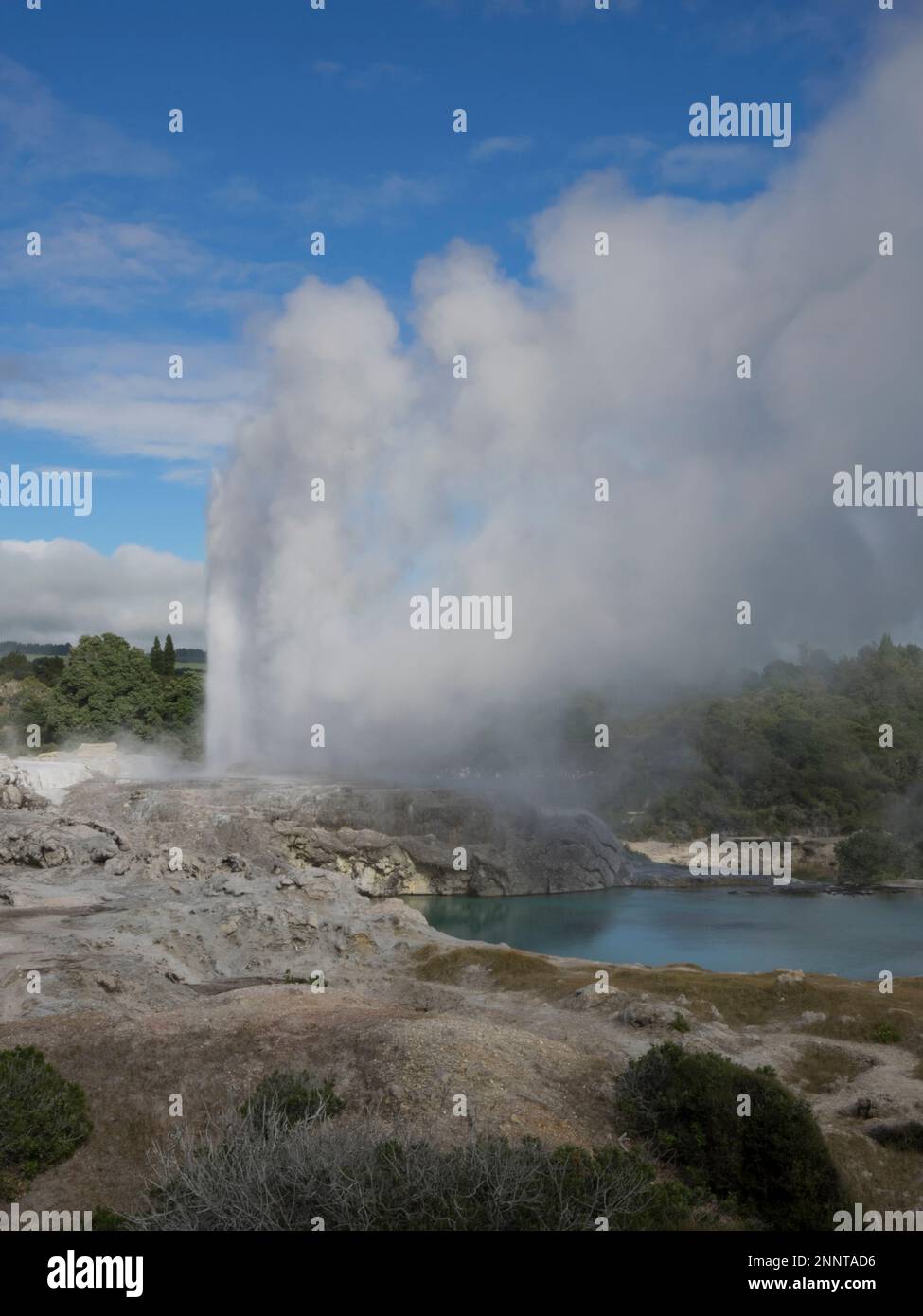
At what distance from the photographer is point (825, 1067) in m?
26.1

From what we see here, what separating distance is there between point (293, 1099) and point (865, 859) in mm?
79141

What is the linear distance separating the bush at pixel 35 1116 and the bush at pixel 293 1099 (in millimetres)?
2740

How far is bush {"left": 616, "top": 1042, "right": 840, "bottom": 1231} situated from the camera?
51.8ft

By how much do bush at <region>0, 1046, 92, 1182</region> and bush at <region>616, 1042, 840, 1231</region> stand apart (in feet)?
32.3

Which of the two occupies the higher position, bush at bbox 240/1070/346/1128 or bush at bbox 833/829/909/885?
bush at bbox 240/1070/346/1128

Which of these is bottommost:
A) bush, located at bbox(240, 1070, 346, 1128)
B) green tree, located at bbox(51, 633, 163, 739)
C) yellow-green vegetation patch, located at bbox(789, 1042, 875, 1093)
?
yellow-green vegetation patch, located at bbox(789, 1042, 875, 1093)

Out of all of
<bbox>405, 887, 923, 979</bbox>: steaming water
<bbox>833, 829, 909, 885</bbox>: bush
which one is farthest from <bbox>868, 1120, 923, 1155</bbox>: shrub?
<bbox>833, 829, 909, 885</bbox>: bush

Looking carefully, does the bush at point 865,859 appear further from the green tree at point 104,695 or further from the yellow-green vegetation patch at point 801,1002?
the green tree at point 104,695

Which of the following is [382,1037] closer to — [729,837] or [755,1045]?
[755,1045]

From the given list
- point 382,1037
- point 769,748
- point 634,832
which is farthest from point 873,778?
point 382,1037

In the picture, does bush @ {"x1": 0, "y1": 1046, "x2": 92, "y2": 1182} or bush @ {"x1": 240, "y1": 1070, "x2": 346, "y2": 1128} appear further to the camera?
bush @ {"x1": 240, "y1": 1070, "x2": 346, "y2": 1128}

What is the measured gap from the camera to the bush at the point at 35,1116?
48.2 ft

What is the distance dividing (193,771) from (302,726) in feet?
40.1

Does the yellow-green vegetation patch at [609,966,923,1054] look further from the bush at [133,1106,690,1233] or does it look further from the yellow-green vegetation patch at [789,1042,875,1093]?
the bush at [133,1106,690,1233]
